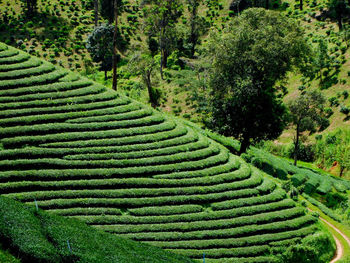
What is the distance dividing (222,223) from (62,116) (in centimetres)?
1874

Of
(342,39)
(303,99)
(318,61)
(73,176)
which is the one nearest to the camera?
(73,176)

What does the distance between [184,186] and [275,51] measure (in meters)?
20.2

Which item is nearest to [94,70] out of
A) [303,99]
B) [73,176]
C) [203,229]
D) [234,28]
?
[234,28]

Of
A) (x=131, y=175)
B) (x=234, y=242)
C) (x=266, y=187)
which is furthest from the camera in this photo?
(x=266, y=187)

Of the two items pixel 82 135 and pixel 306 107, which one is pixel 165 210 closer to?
pixel 82 135

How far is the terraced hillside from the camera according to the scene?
2722 centimetres

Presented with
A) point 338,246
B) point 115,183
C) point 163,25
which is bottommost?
point 338,246

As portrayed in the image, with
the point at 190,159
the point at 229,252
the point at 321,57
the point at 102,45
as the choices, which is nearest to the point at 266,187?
the point at 190,159

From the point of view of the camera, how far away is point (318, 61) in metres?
70.6

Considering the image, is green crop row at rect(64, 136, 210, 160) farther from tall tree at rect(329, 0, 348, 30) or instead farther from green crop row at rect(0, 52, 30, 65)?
tall tree at rect(329, 0, 348, 30)

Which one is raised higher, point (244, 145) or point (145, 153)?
point (145, 153)

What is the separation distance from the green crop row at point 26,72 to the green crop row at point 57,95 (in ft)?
11.0

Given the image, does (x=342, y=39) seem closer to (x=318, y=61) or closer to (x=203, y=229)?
(x=318, y=61)

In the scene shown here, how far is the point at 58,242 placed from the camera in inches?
870
